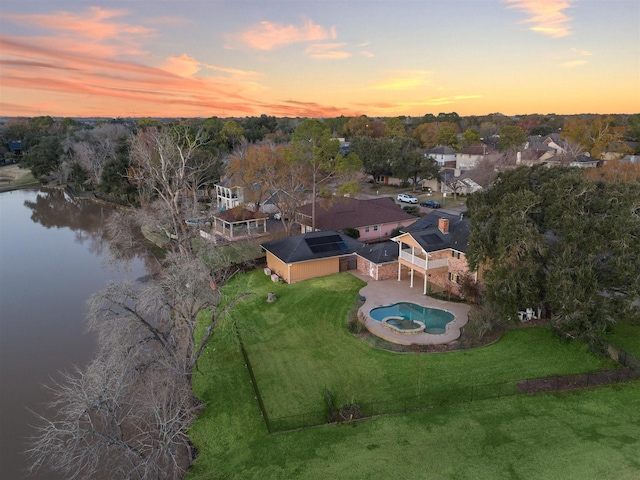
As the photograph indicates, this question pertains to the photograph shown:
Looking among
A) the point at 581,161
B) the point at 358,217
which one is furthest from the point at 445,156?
the point at 358,217

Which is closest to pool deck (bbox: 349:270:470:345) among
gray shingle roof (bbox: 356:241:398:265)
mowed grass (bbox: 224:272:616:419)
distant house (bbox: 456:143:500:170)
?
mowed grass (bbox: 224:272:616:419)

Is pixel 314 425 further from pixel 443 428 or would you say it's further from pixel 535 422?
pixel 535 422

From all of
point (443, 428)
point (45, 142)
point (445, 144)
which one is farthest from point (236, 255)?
point (445, 144)

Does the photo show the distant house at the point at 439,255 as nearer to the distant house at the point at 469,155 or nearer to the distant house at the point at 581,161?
the distant house at the point at 581,161

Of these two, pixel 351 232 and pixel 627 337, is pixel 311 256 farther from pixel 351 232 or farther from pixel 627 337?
pixel 627 337

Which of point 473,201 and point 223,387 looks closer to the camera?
point 223,387

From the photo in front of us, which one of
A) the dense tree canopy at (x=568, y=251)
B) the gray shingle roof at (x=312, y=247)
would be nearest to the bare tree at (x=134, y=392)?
the gray shingle roof at (x=312, y=247)
